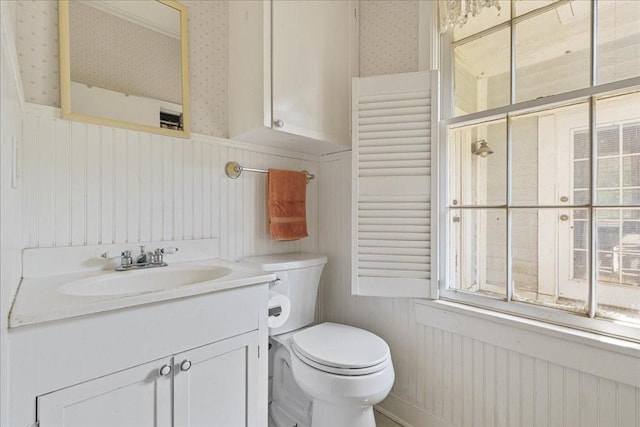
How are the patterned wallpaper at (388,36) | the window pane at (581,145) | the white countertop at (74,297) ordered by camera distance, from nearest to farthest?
the white countertop at (74,297)
the window pane at (581,145)
the patterned wallpaper at (388,36)

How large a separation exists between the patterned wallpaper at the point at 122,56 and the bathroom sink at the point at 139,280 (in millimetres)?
724

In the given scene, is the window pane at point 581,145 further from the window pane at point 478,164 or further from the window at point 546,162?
the window pane at point 478,164

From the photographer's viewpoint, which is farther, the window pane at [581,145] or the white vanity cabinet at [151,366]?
the window pane at [581,145]

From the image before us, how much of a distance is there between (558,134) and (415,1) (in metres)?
0.93

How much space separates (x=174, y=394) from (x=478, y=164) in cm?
143

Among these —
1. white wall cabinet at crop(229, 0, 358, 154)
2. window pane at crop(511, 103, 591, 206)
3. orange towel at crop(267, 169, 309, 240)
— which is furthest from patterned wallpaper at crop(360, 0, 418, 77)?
orange towel at crop(267, 169, 309, 240)

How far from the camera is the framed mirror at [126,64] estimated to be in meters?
1.07

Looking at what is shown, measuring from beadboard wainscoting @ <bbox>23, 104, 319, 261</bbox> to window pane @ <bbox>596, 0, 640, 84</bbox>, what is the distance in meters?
1.41

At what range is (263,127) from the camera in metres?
1.27

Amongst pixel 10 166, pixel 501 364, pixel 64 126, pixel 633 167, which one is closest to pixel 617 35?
pixel 633 167

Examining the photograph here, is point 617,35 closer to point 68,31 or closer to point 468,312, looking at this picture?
point 468,312

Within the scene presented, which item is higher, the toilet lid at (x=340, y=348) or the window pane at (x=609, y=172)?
the window pane at (x=609, y=172)

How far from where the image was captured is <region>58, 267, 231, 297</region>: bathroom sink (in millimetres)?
944

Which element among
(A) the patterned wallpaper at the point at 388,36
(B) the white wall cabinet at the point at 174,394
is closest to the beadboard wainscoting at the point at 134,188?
(B) the white wall cabinet at the point at 174,394
